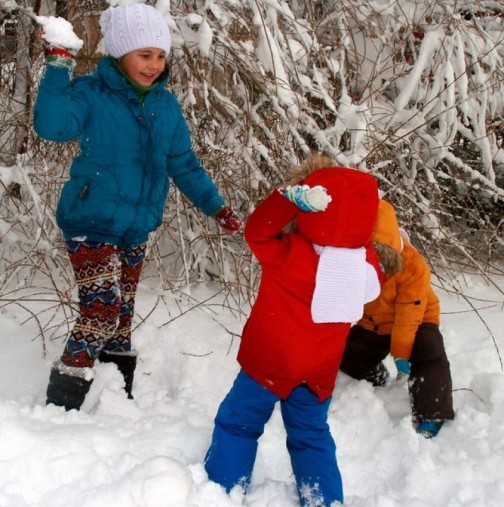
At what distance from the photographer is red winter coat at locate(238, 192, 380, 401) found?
1850mm

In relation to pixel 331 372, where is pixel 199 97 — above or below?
above

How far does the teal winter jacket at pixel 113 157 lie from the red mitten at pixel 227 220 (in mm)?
262

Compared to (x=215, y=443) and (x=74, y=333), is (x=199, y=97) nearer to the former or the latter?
(x=74, y=333)

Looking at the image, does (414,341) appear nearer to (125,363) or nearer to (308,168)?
(308,168)

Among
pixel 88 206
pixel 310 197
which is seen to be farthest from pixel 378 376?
pixel 88 206

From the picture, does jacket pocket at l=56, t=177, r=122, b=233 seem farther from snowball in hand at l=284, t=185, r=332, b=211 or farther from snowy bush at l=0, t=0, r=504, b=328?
snowy bush at l=0, t=0, r=504, b=328

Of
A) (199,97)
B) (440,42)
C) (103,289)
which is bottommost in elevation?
(103,289)

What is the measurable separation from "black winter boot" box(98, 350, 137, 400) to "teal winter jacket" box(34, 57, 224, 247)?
1.66 feet

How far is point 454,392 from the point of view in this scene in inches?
105

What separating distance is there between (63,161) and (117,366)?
4.39ft

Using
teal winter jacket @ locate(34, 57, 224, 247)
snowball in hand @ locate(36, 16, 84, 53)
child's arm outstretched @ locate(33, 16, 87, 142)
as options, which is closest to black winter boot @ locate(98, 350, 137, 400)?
teal winter jacket @ locate(34, 57, 224, 247)

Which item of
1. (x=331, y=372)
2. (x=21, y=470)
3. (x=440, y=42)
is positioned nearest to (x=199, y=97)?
(x=440, y=42)

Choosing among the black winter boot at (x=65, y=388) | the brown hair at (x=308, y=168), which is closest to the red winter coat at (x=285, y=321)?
the brown hair at (x=308, y=168)

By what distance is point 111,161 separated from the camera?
2051 mm
